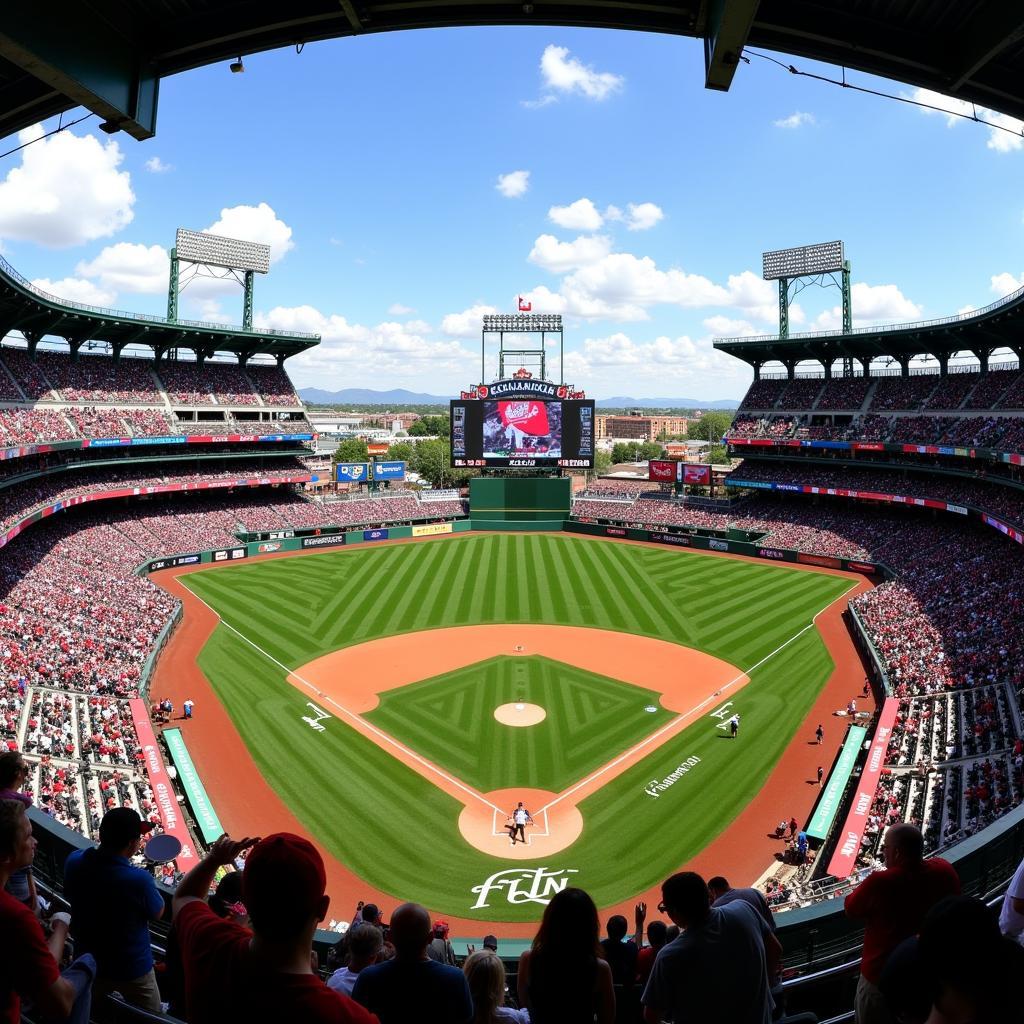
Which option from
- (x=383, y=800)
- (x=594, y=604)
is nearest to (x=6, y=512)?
(x=383, y=800)

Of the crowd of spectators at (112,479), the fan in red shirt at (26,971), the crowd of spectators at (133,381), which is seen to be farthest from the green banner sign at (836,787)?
the crowd of spectators at (133,381)

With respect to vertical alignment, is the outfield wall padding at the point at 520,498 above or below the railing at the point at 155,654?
above

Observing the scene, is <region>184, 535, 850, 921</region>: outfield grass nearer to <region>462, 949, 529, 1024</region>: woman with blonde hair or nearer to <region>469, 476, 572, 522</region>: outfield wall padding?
<region>469, 476, 572, 522</region>: outfield wall padding

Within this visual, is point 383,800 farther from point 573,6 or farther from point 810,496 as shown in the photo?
point 810,496

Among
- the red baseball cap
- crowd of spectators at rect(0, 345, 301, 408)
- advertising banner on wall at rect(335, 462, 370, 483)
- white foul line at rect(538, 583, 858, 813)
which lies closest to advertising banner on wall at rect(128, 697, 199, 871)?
white foul line at rect(538, 583, 858, 813)

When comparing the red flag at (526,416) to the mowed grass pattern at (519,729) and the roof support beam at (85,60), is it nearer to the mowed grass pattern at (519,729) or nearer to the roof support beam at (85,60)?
the mowed grass pattern at (519,729)

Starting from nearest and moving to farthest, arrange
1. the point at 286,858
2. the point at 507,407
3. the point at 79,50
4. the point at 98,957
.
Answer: the point at 286,858
the point at 98,957
the point at 79,50
the point at 507,407

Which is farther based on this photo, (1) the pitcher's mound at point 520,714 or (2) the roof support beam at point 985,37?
(1) the pitcher's mound at point 520,714
